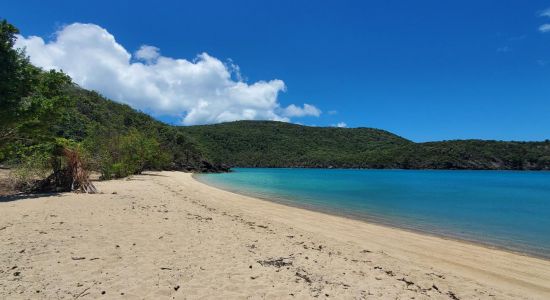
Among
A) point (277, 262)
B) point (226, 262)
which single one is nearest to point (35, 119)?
point (226, 262)

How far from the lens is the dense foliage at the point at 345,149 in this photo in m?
136

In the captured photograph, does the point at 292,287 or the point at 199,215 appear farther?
the point at 199,215

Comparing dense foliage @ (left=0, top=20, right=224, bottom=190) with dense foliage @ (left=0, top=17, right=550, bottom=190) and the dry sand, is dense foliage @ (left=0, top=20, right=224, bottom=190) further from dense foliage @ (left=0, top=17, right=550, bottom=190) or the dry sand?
the dry sand

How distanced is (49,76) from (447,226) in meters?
19.0

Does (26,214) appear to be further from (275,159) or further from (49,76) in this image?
(275,159)

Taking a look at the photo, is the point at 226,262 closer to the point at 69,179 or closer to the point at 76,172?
the point at 76,172

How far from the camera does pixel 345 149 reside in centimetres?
17612

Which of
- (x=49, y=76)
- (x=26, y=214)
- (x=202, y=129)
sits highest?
(x=202, y=129)

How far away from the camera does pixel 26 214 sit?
11.4 m

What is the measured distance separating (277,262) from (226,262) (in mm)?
1072

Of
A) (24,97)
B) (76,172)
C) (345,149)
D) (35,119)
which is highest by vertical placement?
(345,149)

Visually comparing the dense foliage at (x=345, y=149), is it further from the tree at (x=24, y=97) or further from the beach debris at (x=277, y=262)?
the beach debris at (x=277, y=262)

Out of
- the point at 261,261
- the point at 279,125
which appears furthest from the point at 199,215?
the point at 279,125

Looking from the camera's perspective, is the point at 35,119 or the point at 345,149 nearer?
the point at 35,119
